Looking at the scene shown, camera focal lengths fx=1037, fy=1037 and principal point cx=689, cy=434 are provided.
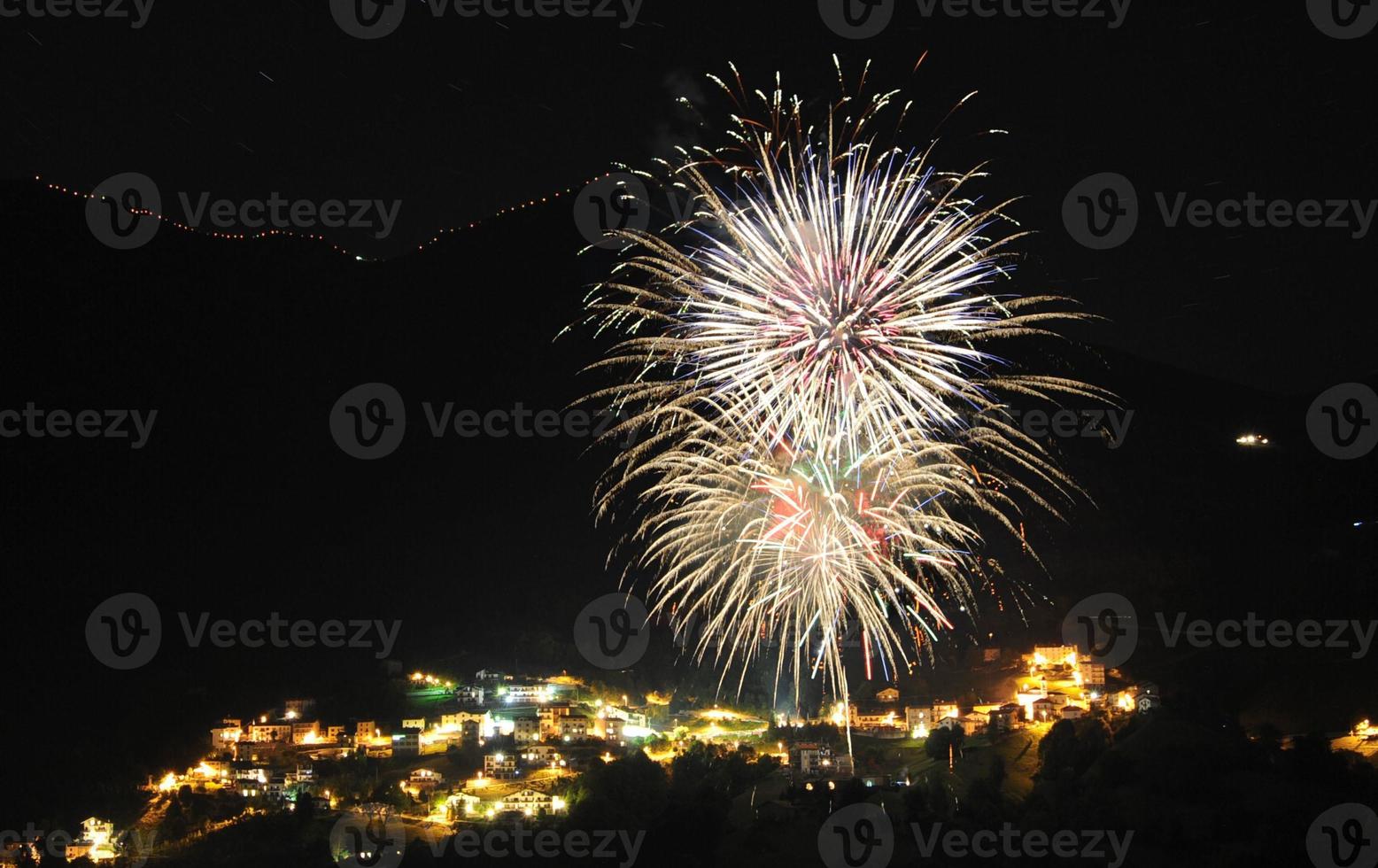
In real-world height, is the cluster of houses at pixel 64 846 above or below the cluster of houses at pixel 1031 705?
below

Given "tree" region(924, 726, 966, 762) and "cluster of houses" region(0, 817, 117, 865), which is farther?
"tree" region(924, 726, 966, 762)

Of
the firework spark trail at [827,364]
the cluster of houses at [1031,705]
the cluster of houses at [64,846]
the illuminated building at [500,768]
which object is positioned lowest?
the cluster of houses at [64,846]

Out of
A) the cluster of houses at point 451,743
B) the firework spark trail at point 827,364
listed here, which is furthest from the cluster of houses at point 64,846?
the firework spark trail at point 827,364

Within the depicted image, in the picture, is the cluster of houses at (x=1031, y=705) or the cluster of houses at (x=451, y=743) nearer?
the cluster of houses at (x=451, y=743)

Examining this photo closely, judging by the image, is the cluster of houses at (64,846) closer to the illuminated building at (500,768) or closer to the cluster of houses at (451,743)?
the cluster of houses at (451,743)

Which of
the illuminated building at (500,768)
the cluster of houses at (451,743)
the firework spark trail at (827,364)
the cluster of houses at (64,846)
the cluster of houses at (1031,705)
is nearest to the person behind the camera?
the firework spark trail at (827,364)

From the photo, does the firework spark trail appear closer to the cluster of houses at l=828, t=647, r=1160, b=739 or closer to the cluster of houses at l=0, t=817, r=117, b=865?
Result: the cluster of houses at l=828, t=647, r=1160, b=739

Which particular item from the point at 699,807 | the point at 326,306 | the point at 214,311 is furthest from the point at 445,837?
the point at 326,306

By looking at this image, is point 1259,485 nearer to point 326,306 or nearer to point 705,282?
point 705,282

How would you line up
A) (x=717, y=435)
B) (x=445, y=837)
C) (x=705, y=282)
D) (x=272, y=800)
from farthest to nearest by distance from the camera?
1. (x=272, y=800)
2. (x=445, y=837)
3. (x=717, y=435)
4. (x=705, y=282)

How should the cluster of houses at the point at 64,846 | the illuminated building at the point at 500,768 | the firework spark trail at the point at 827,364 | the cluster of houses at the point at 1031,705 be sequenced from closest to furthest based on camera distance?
the firework spark trail at the point at 827,364 < the cluster of houses at the point at 64,846 < the illuminated building at the point at 500,768 < the cluster of houses at the point at 1031,705

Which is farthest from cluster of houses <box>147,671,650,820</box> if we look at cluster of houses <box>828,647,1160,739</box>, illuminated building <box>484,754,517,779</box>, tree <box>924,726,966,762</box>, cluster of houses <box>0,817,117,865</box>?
tree <box>924,726,966,762</box>
